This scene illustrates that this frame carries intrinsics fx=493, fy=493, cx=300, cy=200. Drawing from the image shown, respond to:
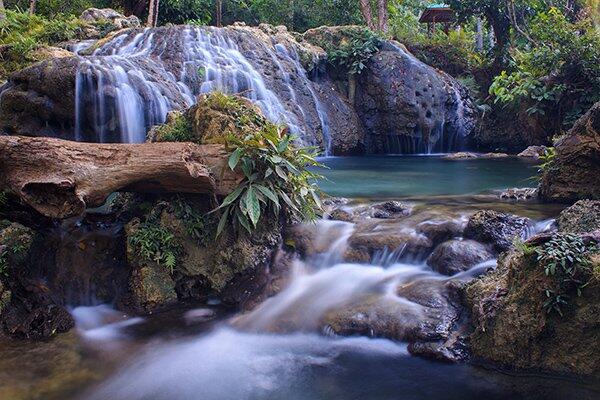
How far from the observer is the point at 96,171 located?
4.55 meters

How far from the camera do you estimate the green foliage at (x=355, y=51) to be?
17.4 meters

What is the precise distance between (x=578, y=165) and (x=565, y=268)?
422 cm

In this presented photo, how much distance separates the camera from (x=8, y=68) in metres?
13.0

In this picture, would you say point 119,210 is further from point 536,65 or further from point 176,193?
point 536,65

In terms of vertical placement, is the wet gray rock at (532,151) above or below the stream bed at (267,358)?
above

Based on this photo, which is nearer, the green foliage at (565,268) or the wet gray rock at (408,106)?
the green foliage at (565,268)

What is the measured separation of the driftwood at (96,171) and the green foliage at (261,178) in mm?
166

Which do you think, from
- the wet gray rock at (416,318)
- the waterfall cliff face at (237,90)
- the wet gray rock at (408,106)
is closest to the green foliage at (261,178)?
the wet gray rock at (416,318)

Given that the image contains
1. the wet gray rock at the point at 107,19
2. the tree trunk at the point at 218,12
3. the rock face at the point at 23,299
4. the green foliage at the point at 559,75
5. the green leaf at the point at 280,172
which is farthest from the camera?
the tree trunk at the point at 218,12

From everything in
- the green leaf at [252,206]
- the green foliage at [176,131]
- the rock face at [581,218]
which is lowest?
the rock face at [581,218]

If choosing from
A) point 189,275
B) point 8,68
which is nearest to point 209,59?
point 8,68

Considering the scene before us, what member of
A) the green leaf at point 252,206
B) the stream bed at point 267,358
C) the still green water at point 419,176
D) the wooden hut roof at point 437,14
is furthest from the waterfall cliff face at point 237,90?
the wooden hut roof at point 437,14

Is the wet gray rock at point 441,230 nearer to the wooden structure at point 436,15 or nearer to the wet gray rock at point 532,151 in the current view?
the wet gray rock at point 532,151

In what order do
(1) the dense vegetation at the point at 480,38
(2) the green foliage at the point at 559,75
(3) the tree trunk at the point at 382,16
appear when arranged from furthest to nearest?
(3) the tree trunk at the point at 382,16 → (1) the dense vegetation at the point at 480,38 → (2) the green foliage at the point at 559,75
